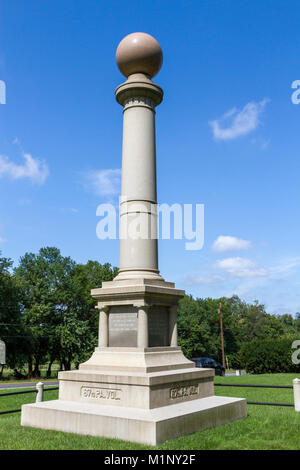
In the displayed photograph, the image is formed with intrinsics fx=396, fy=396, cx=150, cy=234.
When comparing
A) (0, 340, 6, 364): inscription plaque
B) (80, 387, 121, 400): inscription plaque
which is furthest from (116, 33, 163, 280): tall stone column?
(0, 340, 6, 364): inscription plaque

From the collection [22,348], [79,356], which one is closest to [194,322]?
[79,356]

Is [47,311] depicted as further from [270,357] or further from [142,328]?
[142,328]

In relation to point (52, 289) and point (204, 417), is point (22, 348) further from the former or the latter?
point (204, 417)

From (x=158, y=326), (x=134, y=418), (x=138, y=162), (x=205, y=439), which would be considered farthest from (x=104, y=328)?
(x=138, y=162)

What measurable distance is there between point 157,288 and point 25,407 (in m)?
4.40

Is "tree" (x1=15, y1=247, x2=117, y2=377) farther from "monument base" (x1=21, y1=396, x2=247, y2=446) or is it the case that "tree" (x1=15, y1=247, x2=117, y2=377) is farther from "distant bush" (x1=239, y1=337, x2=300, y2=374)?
"monument base" (x1=21, y1=396, x2=247, y2=446)

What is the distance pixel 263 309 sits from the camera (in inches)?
4131

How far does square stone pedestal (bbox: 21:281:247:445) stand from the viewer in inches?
325

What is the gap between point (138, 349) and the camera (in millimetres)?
10047

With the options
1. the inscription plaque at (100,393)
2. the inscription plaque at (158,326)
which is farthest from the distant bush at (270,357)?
the inscription plaque at (100,393)

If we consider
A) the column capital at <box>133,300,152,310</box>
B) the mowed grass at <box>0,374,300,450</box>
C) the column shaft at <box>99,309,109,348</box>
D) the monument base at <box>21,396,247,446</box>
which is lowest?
the mowed grass at <box>0,374,300,450</box>

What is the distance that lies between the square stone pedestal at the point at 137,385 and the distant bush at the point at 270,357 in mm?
25194

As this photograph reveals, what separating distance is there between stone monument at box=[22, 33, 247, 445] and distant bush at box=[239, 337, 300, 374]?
25.1 meters

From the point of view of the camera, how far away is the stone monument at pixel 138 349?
8594 mm
